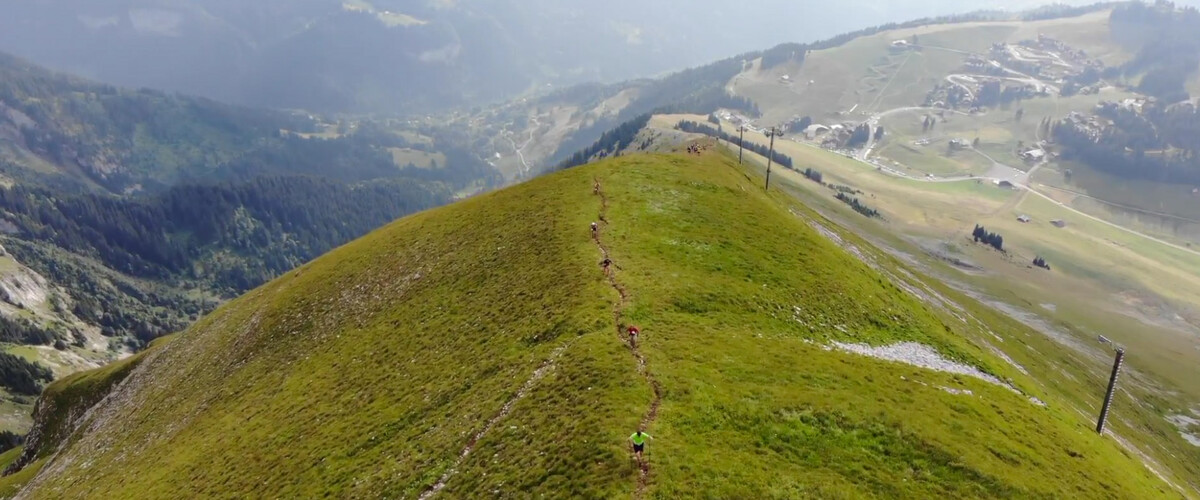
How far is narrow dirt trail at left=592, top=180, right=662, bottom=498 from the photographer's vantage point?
2787 centimetres

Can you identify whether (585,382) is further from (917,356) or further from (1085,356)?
(1085,356)

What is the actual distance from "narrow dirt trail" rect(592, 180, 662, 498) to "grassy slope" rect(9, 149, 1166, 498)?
548 millimetres

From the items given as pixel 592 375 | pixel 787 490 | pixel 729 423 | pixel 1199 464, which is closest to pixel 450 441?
pixel 592 375

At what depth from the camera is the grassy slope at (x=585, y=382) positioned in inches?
1235

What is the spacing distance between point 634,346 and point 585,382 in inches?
195

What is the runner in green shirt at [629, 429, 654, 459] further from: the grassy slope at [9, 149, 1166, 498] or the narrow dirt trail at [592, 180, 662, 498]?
the grassy slope at [9, 149, 1166, 498]

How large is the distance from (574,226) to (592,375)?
2678 centimetres

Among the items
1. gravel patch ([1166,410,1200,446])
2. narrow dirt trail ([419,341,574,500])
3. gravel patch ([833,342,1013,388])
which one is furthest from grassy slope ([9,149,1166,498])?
gravel patch ([1166,410,1200,446])

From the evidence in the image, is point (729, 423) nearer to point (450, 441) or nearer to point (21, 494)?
point (450, 441)

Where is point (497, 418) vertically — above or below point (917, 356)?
above

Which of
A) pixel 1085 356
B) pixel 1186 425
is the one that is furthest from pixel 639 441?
pixel 1085 356

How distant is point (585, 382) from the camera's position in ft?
119

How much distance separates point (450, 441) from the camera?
36.6 m

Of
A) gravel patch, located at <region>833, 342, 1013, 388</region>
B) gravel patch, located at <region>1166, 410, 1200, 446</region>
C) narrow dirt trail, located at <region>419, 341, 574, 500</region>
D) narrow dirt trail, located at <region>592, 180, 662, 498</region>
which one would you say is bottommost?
gravel patch, located at <region>1166, 410, 1200, 446</region>
